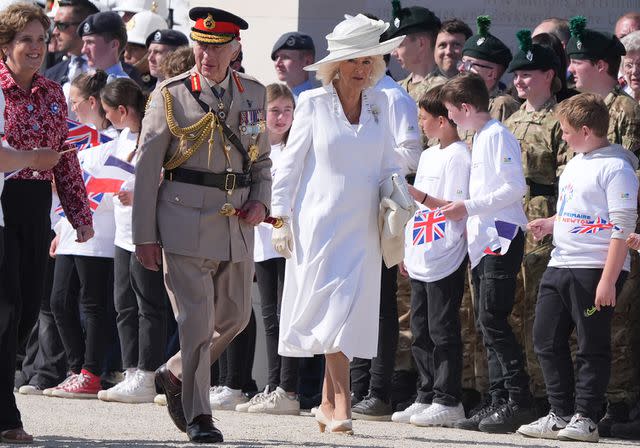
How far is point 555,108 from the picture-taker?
9.05m

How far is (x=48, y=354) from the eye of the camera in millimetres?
11133

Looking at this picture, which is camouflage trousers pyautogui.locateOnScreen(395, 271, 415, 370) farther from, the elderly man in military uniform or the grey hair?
the elderly man in military uniform

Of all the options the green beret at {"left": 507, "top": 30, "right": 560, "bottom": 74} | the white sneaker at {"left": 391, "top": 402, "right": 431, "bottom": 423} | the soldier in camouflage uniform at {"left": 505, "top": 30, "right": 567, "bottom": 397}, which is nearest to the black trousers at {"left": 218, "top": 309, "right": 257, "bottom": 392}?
the white sneaker at {"left": 391, "top": 402, "right": 431, "bottom": 423}

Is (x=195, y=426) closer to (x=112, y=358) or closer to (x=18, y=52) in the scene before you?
(x=18, y=52)

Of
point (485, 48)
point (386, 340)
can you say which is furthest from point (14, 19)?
point (485, 48)

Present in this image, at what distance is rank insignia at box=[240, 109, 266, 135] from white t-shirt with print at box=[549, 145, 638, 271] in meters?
1.85

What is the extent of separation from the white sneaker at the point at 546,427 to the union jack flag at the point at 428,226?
1.25m

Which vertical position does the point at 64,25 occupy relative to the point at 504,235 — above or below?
above

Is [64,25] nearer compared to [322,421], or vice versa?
[322,421]

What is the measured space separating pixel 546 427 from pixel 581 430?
→ 0.90 ft

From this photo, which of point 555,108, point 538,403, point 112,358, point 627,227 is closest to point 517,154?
point 555,108

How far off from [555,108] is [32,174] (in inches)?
118

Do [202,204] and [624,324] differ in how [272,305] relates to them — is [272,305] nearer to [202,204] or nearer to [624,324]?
[624,324]

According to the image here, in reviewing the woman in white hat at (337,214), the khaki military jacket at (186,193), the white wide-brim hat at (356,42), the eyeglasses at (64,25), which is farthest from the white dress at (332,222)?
the eyeglasses at (64,25)
